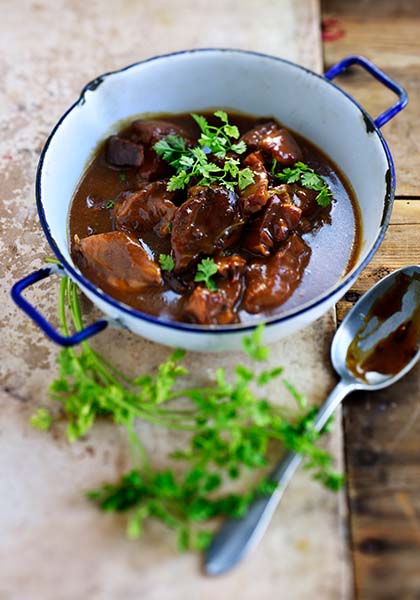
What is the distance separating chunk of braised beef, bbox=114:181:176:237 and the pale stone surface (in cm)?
39

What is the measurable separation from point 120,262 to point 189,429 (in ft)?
2.19

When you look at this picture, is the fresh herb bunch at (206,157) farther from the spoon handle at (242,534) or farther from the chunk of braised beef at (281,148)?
the spoon handle at (242,534)

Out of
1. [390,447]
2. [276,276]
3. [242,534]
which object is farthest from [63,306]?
[390,447]

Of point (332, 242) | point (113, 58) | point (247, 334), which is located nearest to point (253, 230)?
point (332, 242)

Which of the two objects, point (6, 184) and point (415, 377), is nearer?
point (415, 377)

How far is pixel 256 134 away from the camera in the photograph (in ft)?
9.74

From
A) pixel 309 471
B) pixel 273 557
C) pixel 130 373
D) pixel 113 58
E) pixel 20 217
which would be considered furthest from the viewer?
pixel 113 58

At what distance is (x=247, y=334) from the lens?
7.59 feet

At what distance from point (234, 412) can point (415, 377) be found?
2.51 ft

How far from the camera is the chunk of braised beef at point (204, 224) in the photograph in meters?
2.60

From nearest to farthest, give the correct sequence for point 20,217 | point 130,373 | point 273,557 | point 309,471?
point 273,557
point 309,471
point 130,373
point 20,217

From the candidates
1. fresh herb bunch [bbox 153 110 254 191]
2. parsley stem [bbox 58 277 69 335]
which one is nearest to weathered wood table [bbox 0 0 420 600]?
parsley stem [bbox 58 277 69 335]

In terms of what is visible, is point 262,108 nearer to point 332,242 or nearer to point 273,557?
point 332,242

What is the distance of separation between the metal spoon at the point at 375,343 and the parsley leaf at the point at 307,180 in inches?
16.2
